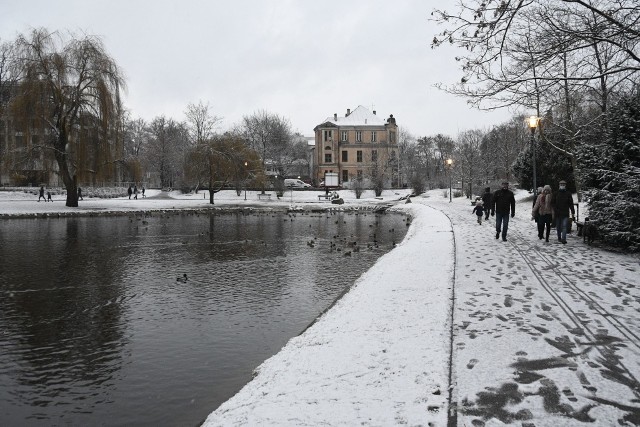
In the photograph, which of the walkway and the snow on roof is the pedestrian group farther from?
the snow on roof

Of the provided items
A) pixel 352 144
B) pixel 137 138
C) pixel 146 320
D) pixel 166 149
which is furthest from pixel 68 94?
pixel 137 138

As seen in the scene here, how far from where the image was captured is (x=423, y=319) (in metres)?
7.34

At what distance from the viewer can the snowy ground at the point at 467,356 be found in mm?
4477

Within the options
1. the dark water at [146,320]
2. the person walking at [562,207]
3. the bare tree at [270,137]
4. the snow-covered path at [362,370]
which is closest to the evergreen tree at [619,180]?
the person walking at [562,207]

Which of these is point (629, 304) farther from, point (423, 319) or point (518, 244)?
point (518, 244)

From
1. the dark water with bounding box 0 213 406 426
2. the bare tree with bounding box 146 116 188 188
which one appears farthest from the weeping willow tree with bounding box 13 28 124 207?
the bare tree with bounding box 146 116 188 188

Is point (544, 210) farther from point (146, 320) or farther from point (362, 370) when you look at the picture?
point (146, 320)

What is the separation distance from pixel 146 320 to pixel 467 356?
6.01 meters

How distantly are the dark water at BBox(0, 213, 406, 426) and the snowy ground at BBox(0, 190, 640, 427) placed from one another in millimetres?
960

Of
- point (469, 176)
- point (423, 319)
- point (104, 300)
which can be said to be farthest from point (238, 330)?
point (469, 176)

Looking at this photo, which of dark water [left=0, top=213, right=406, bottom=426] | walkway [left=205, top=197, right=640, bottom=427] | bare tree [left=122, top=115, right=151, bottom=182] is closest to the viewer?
walkway [left=205, top=197, right=640, bottom=427]

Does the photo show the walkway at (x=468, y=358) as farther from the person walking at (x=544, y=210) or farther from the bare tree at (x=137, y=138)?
the bare tree at (x=137, y=138)

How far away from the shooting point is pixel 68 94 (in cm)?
3778

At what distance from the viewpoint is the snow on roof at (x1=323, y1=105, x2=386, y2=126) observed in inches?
3246
